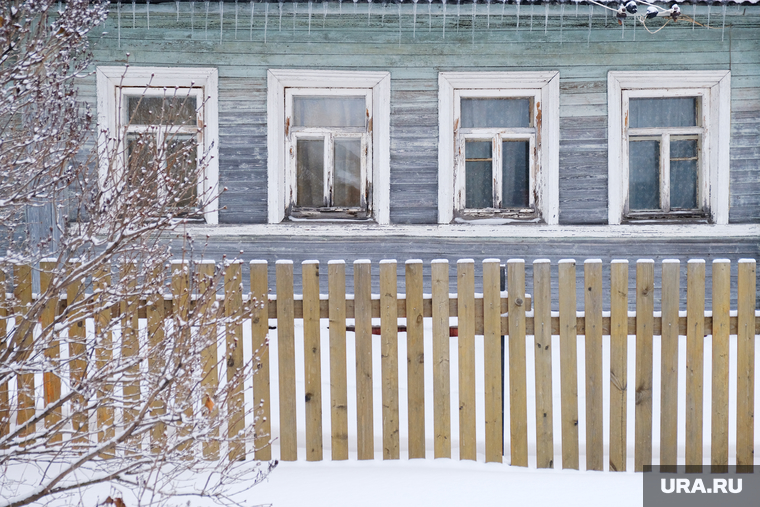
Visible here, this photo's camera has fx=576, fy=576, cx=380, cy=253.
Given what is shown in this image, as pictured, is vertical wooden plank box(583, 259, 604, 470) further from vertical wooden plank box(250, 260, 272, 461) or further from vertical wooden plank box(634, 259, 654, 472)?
vertical wooden plank box(250, 260, 272, 461)

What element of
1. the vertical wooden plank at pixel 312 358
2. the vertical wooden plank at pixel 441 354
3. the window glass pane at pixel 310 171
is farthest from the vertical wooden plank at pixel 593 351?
the window glass pane at pixel 310 171

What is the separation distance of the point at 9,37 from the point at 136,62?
485 cm

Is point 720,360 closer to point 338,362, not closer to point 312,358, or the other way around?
point 338,362

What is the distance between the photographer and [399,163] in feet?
21.4

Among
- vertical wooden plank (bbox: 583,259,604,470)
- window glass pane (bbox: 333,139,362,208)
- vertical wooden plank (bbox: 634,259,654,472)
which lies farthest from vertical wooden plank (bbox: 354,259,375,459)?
window glass pane (bbox: 333,139,362,208)

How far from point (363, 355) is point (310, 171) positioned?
164 inches

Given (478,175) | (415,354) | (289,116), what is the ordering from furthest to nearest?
(478,175), (289,116), (415,354)

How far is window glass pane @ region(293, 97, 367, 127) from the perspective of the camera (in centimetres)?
666

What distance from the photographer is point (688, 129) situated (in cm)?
668

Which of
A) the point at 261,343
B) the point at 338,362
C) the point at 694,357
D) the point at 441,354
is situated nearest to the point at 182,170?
the point at 261,343

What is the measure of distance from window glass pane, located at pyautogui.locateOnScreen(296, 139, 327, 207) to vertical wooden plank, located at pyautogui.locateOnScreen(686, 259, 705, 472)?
4.51 metres

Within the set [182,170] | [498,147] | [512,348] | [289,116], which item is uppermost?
[289,116]

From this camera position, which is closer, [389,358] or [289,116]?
[389,358]

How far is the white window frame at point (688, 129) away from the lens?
6.51 metres
